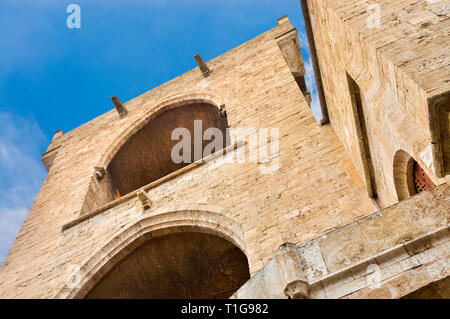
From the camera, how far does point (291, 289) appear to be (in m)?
2.69

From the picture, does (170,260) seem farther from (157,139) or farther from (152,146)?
(157,139)

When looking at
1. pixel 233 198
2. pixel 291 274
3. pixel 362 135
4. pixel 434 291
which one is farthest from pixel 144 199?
pixel 434 291

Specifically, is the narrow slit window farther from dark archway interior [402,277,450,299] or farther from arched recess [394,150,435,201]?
dark archway interior [402,277,450,299]

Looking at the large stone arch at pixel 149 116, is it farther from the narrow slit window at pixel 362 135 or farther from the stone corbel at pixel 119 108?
the narrow slit window at pixel 362 135

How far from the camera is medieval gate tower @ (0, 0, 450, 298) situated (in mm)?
2715

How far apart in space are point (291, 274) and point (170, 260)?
4437 mm

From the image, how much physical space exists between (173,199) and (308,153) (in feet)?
7.23

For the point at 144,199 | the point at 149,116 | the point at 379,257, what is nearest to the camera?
the point at 379,257

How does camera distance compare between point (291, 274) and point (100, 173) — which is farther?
point (100, 173)

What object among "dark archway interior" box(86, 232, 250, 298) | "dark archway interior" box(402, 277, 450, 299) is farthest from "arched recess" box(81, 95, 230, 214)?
"dark archway interior" box(402, 277, 450, 299)

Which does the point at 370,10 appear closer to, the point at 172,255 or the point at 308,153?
the point at 308,153

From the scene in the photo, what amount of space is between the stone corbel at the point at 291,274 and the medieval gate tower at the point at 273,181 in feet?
0.04

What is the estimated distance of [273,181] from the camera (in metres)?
5.89
